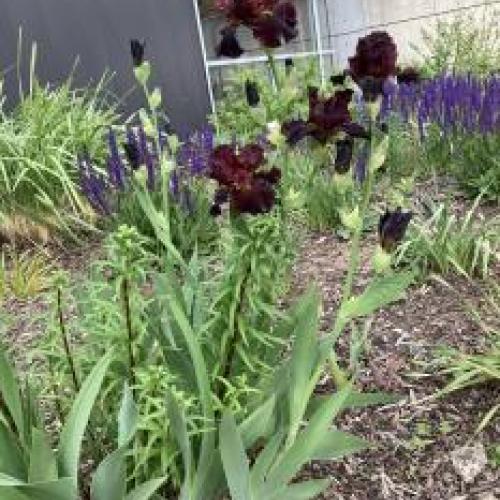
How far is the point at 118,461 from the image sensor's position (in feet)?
5.34

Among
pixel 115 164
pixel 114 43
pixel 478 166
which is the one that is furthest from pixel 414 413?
pixel 114 43

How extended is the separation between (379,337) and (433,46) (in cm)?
876

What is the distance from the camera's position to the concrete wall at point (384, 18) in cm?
1265

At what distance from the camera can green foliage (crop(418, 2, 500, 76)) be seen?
9273mm

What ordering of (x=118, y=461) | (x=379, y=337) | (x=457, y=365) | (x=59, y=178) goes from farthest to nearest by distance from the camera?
(x=59, y=178)
(x=379, y=337)
(x=457, y=365)
(x=118, y=461)

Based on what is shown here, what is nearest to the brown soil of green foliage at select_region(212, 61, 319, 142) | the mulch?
the mulch

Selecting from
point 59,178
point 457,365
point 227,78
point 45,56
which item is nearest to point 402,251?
point 457,365

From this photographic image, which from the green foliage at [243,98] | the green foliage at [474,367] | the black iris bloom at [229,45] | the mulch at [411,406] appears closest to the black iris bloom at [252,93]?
the black iris bloom at [229,45]

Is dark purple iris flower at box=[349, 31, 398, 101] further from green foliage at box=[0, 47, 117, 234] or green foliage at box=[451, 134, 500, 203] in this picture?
green foliage at box=[0, 47, 117, 234]

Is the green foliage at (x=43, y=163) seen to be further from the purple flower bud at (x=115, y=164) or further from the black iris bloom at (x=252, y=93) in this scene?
the black iris bloom at (x=252, y=93)

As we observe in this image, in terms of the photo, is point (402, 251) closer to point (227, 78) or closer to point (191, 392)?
point (191, 392)

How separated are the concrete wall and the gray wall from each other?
13.3 feet

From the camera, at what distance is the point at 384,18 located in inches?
541

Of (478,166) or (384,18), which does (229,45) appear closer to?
(478,166)
